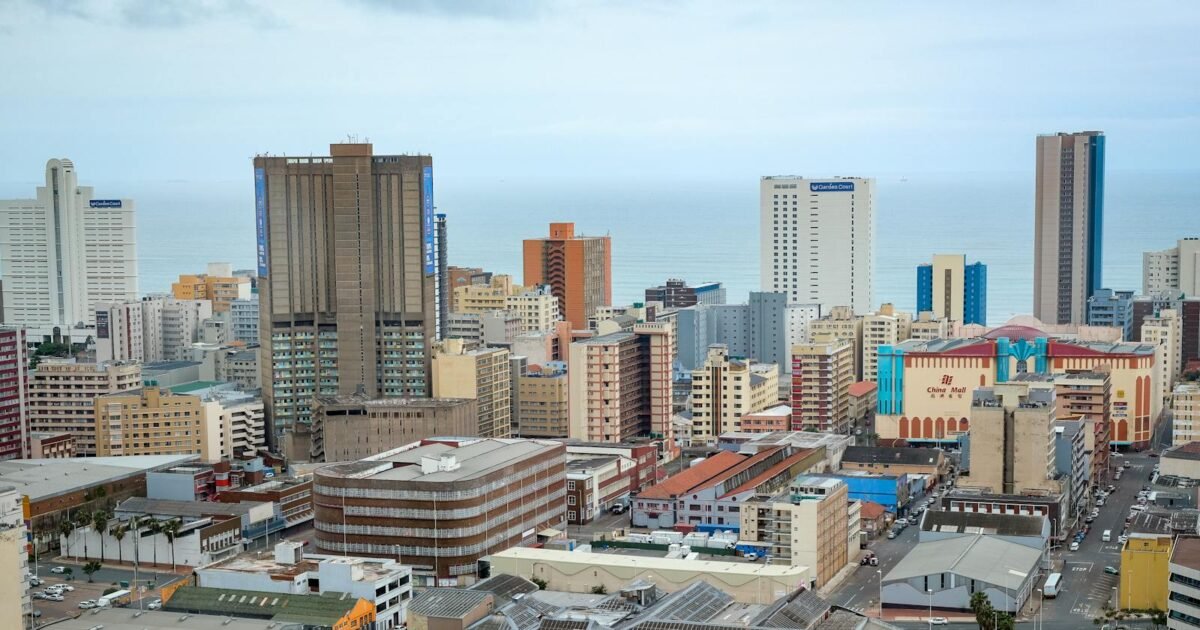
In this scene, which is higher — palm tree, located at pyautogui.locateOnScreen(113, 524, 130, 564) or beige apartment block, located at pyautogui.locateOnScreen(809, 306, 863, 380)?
beige apartment block, located at pyautogui.locateOnScreen(809, 306, 863, 380)

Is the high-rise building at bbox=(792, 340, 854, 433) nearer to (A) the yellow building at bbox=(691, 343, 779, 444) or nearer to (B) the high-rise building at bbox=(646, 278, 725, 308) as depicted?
(A) the yellow building at bbox=(691, 343, 779, 444)

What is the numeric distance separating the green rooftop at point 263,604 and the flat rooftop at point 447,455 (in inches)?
129

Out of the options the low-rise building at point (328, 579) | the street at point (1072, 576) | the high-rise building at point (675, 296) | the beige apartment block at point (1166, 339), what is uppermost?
the high-rise building at point (675, 296)

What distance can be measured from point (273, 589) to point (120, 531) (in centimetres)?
561

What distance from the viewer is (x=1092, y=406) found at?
34.5m

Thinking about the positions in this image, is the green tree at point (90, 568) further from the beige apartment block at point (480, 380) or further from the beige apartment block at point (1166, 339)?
the beige apartment block at point (1166, 339)

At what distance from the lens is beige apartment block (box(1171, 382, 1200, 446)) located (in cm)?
3509

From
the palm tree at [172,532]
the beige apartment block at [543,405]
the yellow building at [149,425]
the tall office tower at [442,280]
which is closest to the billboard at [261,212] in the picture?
the yellow building at [149,425]

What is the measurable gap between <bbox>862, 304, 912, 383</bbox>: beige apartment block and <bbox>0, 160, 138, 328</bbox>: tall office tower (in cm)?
2837

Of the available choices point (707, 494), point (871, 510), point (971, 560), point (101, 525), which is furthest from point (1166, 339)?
point (101, 525)

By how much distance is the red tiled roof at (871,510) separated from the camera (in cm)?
2958

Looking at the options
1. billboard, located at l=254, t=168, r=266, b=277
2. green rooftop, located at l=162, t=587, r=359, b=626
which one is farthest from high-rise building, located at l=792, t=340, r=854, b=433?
green rooftop, located at l=162, t=587, r=359, b=626

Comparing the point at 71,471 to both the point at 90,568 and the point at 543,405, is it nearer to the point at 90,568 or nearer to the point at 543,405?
the point at 90,568

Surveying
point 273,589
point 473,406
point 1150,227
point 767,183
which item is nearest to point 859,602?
point 273,589
